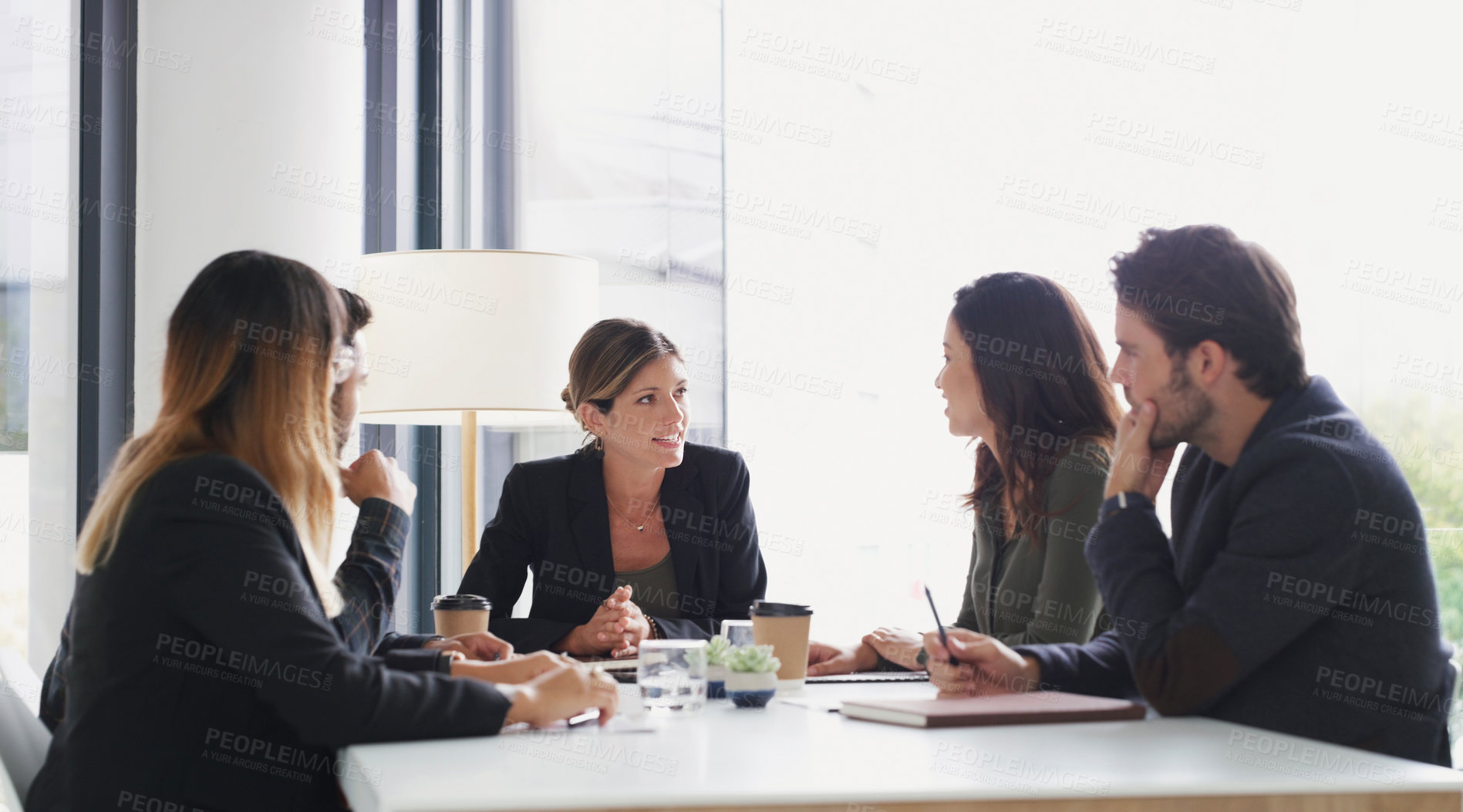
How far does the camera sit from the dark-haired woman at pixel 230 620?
1261 mm

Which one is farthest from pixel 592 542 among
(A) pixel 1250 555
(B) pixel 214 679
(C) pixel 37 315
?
(C) pixel 37 315

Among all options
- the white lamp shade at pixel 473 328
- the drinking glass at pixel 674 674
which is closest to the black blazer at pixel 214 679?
the drinking glass at pixel 674 674

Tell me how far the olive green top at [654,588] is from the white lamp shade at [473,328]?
1.95ft

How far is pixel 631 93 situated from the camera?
11.7 feet

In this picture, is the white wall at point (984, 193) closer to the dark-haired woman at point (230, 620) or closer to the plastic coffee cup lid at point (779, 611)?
the plastic coffee cup lid at point (779, 611)

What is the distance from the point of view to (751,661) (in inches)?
59.6

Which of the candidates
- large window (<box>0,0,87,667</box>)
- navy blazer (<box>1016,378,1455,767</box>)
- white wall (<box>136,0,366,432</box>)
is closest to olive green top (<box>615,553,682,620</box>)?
navy blazer (<box>1016,378,1455,767</box>)

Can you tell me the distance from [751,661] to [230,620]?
2.02 ft

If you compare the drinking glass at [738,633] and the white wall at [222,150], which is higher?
the white wall at [222,150]

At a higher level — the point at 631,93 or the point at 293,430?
the point at 631,93

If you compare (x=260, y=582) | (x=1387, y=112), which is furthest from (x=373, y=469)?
(x=1387, y=112)

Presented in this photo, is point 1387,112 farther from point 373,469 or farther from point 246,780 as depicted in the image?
point 246,780

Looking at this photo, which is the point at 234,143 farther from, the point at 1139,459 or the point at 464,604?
the point at 1139,459

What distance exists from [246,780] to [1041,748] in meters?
0.87
